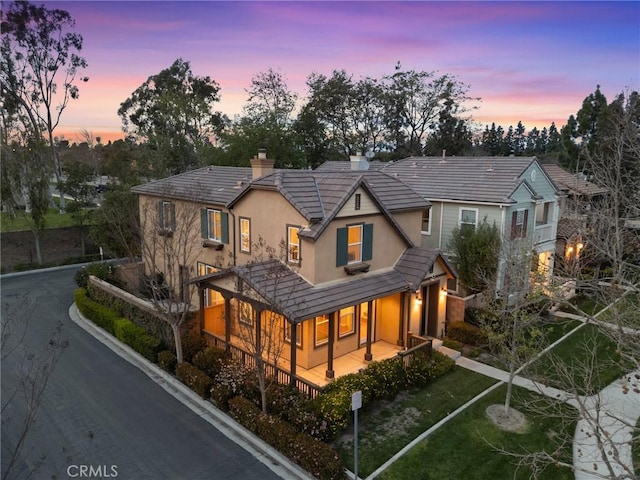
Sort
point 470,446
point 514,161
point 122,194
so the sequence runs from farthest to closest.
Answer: point 122,194 < point 514,161 < point 470,446

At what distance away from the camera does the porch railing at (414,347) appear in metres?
15.4

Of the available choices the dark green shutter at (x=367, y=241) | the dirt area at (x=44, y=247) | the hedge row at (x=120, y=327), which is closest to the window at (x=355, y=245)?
the dark green shutter at (x=367, y=241)

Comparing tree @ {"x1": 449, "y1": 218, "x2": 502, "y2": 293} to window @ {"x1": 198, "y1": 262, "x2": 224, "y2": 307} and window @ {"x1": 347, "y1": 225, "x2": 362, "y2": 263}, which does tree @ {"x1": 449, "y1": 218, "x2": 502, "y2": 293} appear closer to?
window @ {"x1": 347, "y1": 225, "x2": 362, "y2": 263}

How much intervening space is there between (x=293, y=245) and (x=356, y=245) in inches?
97.3

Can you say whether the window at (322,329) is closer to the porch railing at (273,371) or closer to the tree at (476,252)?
the porch railing at (273,371)

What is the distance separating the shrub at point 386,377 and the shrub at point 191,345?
646 centimetres

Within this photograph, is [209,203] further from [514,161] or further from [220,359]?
[514,161]

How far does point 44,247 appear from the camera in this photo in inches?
1243

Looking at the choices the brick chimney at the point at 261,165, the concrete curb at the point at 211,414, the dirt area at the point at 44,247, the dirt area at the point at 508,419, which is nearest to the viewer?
the concrete curb at the point at 211,414

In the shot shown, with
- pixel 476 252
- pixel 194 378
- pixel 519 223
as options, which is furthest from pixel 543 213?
pixel 194 378

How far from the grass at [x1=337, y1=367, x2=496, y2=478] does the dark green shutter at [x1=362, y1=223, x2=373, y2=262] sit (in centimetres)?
525

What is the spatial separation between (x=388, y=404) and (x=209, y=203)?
11.8 meters

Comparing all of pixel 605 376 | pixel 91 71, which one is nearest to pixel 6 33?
pixel 91 71

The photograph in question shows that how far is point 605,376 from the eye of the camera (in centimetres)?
1614
